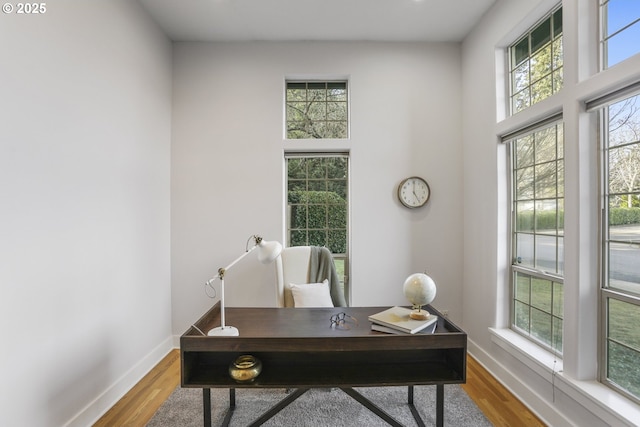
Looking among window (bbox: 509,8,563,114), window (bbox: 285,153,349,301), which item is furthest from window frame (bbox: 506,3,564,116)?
window (bbox: 285,153,349,301)

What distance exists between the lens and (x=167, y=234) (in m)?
2.96

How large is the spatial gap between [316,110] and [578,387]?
2.96 m

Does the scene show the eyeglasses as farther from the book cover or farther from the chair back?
the chair back

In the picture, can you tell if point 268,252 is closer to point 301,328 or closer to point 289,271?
point 301,328

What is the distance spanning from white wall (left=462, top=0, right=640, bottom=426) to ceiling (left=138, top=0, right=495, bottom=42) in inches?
11.4

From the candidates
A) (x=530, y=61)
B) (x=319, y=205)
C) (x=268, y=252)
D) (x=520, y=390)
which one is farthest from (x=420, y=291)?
(x=530, y=61)

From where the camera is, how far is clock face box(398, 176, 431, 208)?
10.0 feet

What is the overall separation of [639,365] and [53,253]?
3174 mm

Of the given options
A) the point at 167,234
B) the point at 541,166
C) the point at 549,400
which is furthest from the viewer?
the point at 167,234

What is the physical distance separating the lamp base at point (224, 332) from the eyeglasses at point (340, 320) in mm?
531

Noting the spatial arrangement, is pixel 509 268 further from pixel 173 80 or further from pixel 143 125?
pixel 173 80

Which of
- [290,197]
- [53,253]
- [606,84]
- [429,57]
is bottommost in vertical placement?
[53,253]

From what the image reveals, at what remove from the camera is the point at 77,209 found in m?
1.83

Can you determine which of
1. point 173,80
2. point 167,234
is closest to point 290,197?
point 167,234
